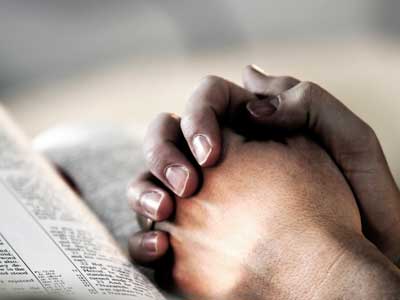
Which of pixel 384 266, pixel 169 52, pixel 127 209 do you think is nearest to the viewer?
pixel 384 266

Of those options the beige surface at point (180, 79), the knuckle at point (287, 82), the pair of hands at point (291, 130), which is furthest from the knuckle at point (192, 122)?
the beige surface at point (180, 79)

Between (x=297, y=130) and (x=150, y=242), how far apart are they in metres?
0.16

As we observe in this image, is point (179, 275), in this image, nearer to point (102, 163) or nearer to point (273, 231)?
point (273, 231)

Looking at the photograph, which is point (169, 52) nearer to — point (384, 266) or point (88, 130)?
point (88, 130)

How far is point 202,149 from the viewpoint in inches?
20.7

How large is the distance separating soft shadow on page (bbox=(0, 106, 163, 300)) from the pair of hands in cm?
5

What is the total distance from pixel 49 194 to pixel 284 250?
0.84 ft

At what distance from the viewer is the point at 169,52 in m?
1.64

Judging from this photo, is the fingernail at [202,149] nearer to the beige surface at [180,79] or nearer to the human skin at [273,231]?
the human skin at [273,231]

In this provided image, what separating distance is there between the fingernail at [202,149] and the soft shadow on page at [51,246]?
11 cm

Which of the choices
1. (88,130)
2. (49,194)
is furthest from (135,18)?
(49,194)

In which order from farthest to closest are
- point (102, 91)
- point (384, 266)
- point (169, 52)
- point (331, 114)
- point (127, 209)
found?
point (169, 52)
point (102, 91)
point (127, 209)
point (331, 114)
point (384, 266)

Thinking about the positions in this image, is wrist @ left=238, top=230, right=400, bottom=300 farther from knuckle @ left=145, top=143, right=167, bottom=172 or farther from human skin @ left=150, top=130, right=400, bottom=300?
knuckle @ left=145, top=143, right=167, bottom=172

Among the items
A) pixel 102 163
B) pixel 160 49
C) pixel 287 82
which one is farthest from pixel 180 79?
pixel 287 82
